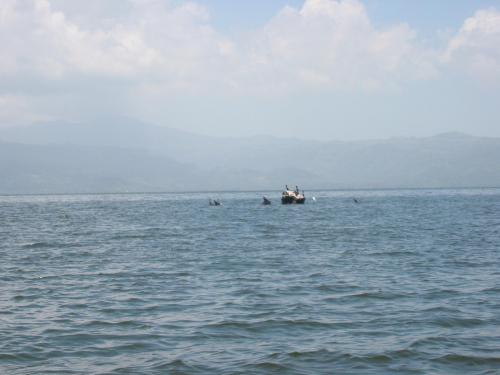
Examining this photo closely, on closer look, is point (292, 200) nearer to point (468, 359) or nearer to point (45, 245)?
point (45, 245)

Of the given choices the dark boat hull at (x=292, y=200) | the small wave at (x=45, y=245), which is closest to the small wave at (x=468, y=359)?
the small wave at (x=45, y=245)

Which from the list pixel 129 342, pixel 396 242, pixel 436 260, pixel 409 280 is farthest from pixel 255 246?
pixel 129 342

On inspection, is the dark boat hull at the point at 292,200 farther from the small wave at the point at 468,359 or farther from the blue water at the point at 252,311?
the small wave at the point at 468,359

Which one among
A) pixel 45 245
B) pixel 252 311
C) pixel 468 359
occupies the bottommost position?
pixel 468 359

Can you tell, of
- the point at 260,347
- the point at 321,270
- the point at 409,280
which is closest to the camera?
the point at 260,347

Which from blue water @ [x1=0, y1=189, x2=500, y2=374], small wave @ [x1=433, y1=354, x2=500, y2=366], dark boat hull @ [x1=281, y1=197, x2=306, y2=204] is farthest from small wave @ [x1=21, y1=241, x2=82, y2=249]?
dark boat hull @ [x1=281, y1=197, x2=306, y2=204]

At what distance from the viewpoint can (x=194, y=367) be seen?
15516 millimetres

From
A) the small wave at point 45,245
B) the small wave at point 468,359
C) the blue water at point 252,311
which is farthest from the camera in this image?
the small wave at point 45,245

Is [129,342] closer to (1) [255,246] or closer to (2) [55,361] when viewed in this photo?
(2) [55,361]

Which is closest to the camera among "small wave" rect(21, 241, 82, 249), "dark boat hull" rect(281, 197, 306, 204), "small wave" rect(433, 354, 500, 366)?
"small wave" rect(433, 354, 500, 366)

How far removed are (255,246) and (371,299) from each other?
21411 millimetres

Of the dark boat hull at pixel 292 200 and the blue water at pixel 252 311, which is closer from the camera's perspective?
the blue water at pixel 252 311

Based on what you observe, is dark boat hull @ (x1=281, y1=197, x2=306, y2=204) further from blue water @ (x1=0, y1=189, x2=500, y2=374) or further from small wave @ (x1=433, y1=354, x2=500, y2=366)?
small wave @ (x1=433, y1=354, x2=500, y2=366)

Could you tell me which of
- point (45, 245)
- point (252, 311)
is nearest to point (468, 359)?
point (252, 311)
